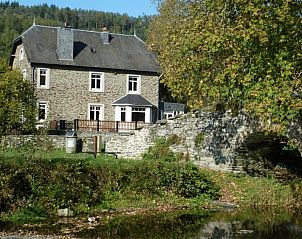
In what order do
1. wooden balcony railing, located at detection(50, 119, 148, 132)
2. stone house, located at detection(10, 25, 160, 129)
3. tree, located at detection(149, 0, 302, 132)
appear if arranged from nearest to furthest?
tree, located at detection(149, 0, 302, 132)
wooden balcony railing, located at detection(50, 119, 148, 132)
stone house, located at detection(10, 25, 160, 129)

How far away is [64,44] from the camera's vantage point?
1612 inches

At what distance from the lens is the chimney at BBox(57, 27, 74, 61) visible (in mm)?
40781

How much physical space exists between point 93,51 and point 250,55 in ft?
95.8

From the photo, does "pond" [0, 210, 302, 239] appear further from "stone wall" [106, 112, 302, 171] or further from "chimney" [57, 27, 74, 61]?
"chimney" [57, 27, 74, 61]

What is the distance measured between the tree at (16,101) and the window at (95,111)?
421 inches

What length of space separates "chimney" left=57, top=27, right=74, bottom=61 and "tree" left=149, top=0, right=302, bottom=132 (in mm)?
24914

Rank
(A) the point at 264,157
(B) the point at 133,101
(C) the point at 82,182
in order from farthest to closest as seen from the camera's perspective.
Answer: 1. (B) the point at 133,101
2. (A) the point at 264,157
3. (C) the point at 82,182

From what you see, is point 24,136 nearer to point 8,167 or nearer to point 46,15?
point 8,167

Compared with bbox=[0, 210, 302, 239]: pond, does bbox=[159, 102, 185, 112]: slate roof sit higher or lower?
higher

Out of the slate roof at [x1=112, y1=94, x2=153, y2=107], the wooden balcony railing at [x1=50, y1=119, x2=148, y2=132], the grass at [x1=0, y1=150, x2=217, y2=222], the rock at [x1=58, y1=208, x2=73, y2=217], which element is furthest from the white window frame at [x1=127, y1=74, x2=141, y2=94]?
the rock at [x1=58, y1=208, x2=73, y2=217]

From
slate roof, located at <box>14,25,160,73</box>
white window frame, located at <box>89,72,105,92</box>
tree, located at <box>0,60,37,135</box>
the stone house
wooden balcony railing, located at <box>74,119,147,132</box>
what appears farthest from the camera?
white window frame, located at <box>89,72,105,92</box>

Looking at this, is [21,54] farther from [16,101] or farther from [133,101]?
[16,101]

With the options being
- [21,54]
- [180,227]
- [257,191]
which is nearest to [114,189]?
[180,227]

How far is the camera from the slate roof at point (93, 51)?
132 feet
